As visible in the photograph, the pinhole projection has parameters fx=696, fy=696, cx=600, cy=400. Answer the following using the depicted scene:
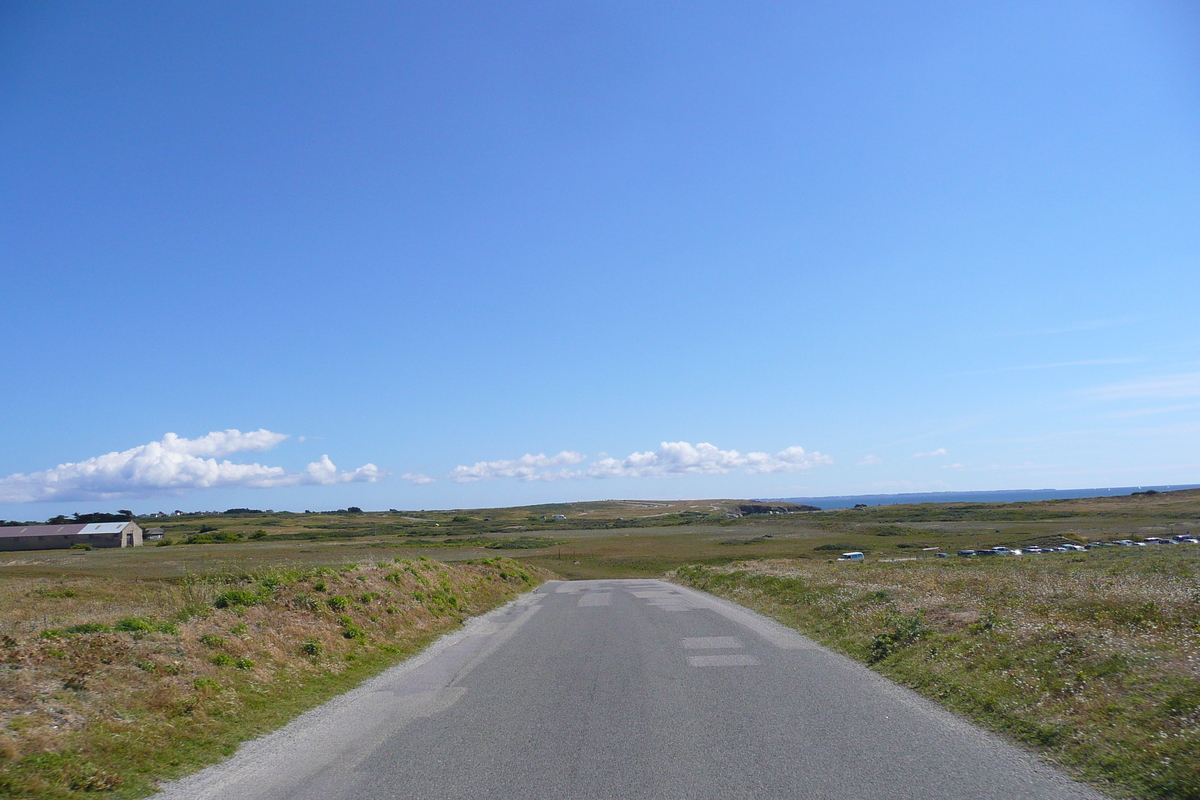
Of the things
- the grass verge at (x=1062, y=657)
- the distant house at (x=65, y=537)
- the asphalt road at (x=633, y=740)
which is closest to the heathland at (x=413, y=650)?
the grass verge at (x=1062, y=657)

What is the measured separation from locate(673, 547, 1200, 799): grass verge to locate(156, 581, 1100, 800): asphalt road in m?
0.57

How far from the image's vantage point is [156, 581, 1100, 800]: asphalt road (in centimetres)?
690

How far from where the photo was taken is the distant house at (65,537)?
110 metres

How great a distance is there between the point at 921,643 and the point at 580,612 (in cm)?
1370

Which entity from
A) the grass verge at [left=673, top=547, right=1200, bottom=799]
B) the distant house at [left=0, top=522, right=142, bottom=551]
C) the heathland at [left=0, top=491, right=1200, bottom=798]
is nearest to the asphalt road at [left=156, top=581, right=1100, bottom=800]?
the grass verge at [left=673, top=547, right=1200, bottom=799]

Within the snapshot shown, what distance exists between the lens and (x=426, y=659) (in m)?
15.5

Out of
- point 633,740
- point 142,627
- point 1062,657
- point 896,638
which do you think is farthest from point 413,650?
point 1062,657

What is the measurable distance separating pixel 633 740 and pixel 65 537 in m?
135

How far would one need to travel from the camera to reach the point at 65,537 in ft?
364

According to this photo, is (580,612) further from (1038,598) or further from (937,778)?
(937,778)

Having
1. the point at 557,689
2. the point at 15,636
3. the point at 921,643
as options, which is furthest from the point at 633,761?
the point at 15,636

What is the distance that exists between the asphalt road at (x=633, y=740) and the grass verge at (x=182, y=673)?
659 mm

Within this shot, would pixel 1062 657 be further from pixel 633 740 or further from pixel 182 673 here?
pixel 182 673

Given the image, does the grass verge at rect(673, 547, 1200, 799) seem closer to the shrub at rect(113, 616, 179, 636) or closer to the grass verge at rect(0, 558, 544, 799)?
the grass verge at rect(0, 558, 544, 799)
